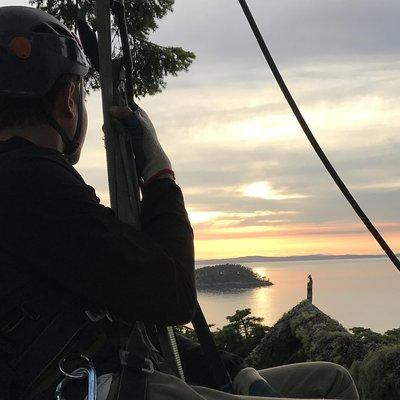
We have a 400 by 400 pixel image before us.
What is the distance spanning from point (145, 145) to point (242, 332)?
34.5 feet

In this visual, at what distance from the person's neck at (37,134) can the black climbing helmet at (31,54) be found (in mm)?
131

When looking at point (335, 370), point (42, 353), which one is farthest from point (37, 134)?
point (335, 370)

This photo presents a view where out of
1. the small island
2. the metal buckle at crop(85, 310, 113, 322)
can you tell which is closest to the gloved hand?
the metal buckle at crop(85, 310, 113, 322)

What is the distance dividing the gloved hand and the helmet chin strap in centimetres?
14

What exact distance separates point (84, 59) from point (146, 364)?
4.51 feet

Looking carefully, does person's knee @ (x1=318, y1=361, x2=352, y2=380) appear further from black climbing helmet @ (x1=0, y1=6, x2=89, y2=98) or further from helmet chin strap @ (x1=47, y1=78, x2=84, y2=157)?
black climbing helmet @ (x1=0, y1=6, x2=89, y2=98)

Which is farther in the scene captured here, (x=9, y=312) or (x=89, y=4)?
(x=89, y=4)

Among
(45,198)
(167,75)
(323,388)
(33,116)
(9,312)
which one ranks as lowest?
(323,388)

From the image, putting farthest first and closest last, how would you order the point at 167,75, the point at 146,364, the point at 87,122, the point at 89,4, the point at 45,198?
the point at 167,75
the point at 89,4
the point at 87,122
the point at 146,364
the point at 45,198

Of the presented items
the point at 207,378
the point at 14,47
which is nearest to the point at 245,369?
the point at 207,378

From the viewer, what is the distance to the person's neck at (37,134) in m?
2.54

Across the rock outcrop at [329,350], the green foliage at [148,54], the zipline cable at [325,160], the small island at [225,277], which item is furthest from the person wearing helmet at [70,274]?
the small island at [225,277]

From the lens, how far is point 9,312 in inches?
88.5

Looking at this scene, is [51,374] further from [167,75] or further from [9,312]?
[167,75]
